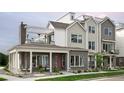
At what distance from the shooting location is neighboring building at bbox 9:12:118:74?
26.6 meters

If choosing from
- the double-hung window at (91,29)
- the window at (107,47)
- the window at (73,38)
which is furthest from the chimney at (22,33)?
the window at (107,47)

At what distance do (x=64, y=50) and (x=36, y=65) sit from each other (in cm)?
345

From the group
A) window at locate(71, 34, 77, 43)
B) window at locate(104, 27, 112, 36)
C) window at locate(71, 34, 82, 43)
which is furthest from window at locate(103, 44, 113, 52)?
window at locate(71, 34, 77, 43)

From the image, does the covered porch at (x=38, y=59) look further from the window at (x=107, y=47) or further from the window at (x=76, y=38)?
the window at (x=107, y=47)

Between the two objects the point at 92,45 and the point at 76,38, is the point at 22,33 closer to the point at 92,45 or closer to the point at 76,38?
the point at 76,38

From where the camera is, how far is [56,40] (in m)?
30.7

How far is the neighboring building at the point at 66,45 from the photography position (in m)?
26.6

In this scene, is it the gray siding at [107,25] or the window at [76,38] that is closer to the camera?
the window at [76,38]

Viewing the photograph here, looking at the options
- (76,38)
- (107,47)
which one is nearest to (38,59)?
(76,38)

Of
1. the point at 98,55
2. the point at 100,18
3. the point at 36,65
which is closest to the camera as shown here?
the point at 36,65

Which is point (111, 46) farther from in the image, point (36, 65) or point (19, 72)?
point (19, 72)

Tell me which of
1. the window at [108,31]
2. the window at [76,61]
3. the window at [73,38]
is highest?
the window at [108,31]

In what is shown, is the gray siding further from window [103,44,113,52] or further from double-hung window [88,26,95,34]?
double-hung window [88,26,95,34]
